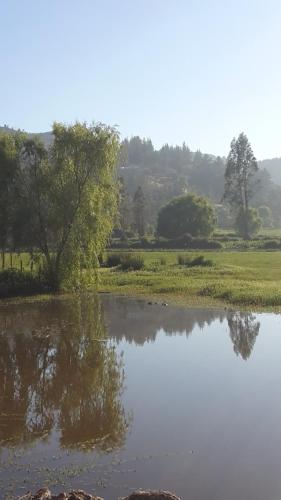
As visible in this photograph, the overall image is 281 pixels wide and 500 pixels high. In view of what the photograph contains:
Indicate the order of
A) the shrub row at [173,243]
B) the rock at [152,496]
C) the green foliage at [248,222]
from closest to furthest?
the rock at [152,496]
the shrub row at [173,243]
the green foliage at [248,222]

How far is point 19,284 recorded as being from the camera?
105 ft

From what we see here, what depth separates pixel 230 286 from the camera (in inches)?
1225

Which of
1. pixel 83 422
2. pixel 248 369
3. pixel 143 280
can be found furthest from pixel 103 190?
pixel 83 422

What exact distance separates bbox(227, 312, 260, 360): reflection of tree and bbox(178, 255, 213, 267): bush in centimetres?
1913

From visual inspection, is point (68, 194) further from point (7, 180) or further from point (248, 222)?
point (248, 222)

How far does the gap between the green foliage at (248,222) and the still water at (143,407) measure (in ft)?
200

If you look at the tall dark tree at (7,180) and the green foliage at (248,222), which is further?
the green foliage at (248,222)

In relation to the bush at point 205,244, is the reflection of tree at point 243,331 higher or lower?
lower

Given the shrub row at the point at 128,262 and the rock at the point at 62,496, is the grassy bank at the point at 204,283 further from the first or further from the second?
the rock at the point at 62,496

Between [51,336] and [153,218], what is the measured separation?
118683 millimetres

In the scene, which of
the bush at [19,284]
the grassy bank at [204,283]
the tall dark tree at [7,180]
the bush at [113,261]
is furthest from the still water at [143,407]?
the bush at [113,261]

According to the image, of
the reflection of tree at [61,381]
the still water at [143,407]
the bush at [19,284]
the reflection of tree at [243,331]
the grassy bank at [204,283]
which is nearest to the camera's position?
the still water at [143,407]

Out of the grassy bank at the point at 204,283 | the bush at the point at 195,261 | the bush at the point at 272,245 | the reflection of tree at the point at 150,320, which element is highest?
the bush at the point at 272,245

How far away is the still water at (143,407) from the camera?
9.51 meters
